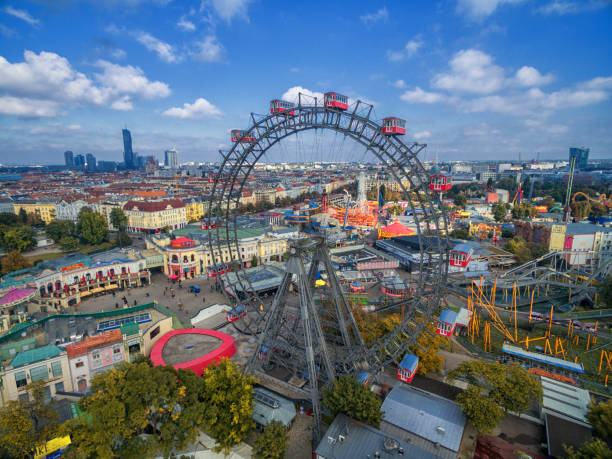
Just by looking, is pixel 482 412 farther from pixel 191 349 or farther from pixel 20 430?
pixel 20 430

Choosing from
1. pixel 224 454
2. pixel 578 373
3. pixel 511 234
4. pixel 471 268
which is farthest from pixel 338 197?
pixel 224 454

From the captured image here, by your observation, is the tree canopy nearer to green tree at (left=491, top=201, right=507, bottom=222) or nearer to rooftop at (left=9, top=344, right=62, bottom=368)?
rooftop at (left=9, top=344, right=62, bottom=368)

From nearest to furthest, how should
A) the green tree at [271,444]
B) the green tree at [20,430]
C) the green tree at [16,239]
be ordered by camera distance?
the green tree at [20,430], the green tree at [271,444], the green tree at [16,239]

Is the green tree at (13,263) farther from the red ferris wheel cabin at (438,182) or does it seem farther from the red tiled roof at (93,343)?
the red ferris wheel cabin at (438,182)

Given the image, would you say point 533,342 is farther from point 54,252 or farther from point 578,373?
point 54,252

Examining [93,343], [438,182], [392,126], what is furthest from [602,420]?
[93,343]

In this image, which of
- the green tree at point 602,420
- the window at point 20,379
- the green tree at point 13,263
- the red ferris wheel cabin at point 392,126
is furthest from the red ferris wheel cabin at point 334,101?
the green tree at point 13,263
